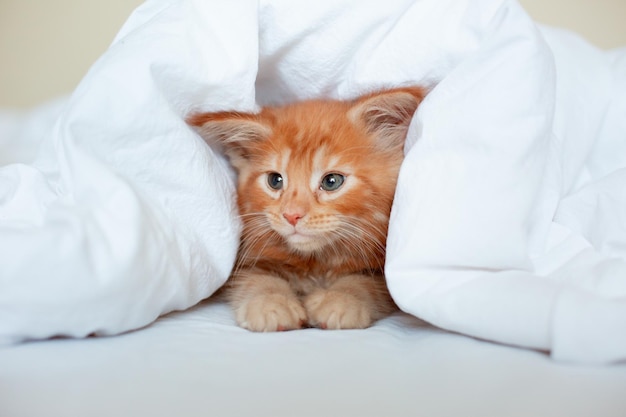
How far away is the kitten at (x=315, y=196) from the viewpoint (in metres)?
1.50

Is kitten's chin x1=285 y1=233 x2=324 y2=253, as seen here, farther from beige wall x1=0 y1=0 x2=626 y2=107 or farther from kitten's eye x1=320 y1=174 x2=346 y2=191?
beige wall x1=0 y1=0 x2=626 y2=107

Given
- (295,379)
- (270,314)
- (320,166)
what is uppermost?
(320,166)

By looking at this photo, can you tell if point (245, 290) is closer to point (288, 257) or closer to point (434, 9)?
point (288, 257)

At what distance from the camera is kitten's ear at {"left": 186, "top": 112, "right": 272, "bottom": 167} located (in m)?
1.51

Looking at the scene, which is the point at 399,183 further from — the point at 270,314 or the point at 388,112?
the point at 270,314

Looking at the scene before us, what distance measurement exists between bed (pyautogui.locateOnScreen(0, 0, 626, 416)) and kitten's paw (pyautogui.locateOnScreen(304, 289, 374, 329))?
0.04 m

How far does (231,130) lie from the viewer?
1607 mm

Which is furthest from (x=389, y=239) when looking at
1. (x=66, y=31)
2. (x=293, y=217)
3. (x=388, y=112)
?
(x=66, y=31)

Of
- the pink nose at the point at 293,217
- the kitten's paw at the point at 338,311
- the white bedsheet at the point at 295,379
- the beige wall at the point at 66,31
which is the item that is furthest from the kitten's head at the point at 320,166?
the beige wall at the point at 66,31

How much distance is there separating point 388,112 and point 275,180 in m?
0.37

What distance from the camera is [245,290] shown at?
1.55 metres

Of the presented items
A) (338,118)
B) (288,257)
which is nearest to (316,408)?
(288,257)

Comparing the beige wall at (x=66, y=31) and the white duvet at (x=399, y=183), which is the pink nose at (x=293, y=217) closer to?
the white duvet at (x=399, y=183)

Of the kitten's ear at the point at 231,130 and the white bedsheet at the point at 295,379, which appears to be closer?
the white bedsheet at the point at 295,379
